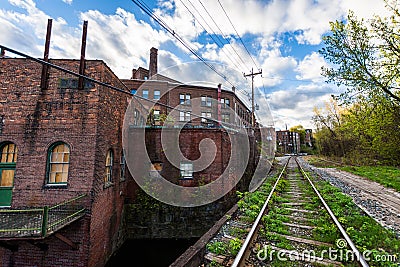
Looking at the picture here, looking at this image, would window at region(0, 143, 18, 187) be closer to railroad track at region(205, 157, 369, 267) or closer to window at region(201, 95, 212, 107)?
railroad track at region(205, 157, 369, 267)

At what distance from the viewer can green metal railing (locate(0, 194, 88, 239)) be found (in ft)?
18.1

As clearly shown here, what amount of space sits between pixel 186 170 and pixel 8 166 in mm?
7233

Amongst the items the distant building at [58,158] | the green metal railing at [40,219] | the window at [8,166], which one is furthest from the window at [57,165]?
the window at [8,166]

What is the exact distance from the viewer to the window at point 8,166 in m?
7.70

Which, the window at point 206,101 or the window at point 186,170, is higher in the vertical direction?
the window at point 206,101

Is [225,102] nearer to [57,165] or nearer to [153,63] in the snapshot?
[153,63]

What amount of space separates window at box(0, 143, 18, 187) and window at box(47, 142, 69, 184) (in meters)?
1.30

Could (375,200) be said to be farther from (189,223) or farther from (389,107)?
(389,107)

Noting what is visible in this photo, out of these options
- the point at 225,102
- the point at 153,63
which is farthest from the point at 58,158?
the point at 225,102

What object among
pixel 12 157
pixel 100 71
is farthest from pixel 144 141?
pixel 12 157

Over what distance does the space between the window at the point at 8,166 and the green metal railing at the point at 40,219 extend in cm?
117

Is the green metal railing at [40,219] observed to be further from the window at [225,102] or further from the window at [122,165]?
the window at [225,102]

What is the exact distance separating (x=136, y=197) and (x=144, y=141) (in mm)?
2881

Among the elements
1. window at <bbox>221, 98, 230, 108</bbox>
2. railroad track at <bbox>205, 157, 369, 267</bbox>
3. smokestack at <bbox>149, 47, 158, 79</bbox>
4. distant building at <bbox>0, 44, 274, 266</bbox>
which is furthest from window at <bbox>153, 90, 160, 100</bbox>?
railroad track at <bbox>205, 157, 369, 267</bbox>
